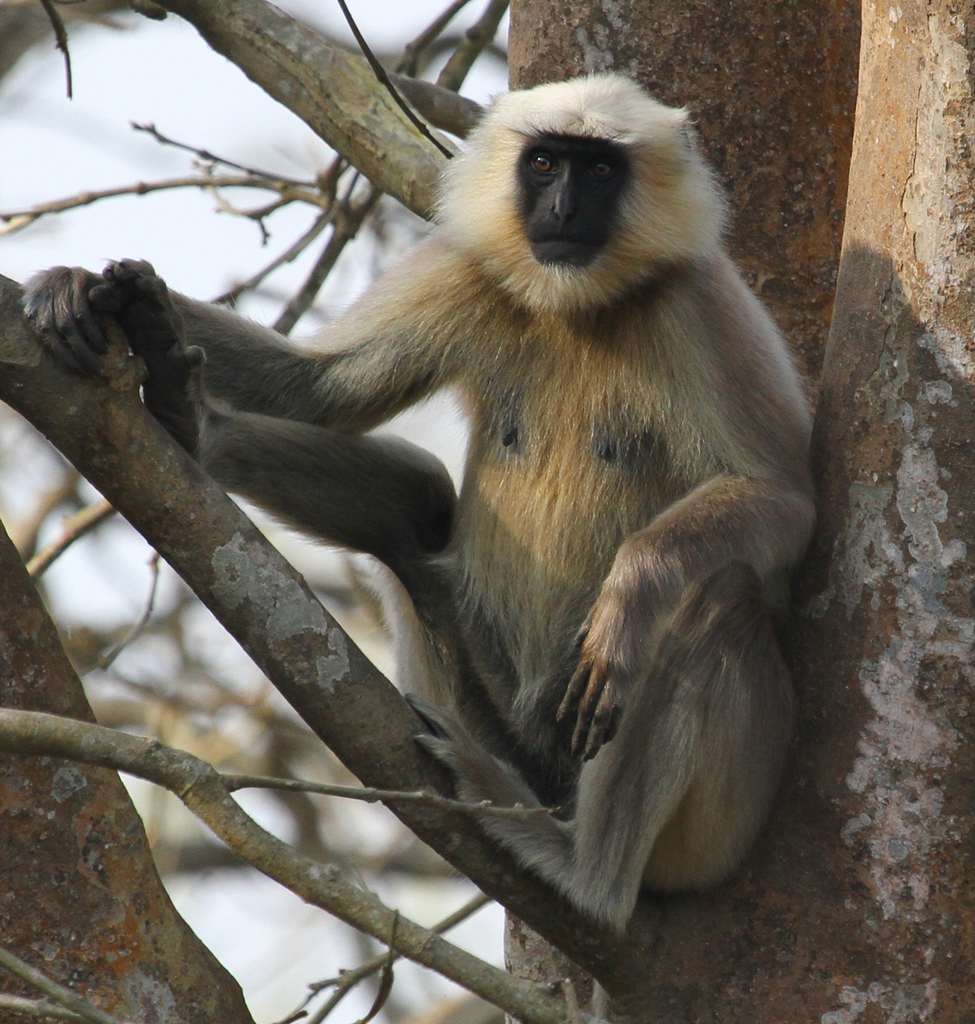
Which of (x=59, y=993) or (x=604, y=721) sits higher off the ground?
(x=604, y=721)

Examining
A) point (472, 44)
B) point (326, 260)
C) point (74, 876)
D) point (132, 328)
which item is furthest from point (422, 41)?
point (74, 876)

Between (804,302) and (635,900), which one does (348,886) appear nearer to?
(635,900)

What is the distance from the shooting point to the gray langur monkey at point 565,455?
10.6 feet

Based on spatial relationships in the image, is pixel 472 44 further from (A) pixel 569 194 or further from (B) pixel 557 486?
(B) pixel 557 486

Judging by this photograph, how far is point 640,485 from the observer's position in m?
3.80

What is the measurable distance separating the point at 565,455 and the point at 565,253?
0.57m

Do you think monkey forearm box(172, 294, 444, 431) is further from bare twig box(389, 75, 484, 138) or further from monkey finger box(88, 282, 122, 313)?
bare twig box(389, 75, 484, 138)

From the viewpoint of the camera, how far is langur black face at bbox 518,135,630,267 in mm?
3779

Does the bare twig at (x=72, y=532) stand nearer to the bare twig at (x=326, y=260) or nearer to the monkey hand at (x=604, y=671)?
the bare twig at (x=326, y=260)

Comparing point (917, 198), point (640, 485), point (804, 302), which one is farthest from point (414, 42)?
point (917, 198)

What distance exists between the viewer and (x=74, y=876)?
2598 mm

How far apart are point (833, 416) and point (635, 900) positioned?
124cm

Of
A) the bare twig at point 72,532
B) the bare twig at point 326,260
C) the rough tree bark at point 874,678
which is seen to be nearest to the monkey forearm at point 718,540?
the rough tree bark at point 874,678

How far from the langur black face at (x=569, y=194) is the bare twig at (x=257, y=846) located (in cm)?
203
